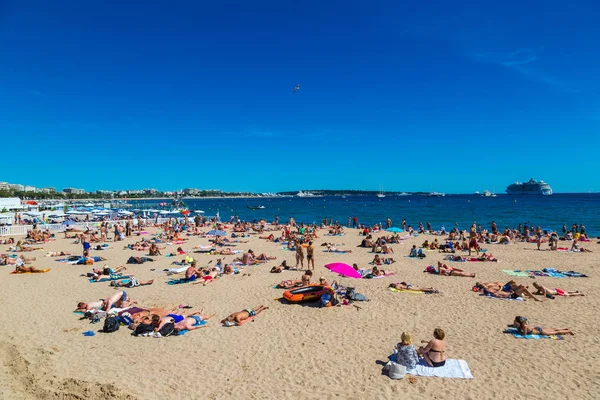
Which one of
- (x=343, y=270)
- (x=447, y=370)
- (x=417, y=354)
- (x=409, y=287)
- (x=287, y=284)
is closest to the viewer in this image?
(x=447, y=370)

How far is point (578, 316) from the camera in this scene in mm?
8852

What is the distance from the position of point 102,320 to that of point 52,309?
2012 mm

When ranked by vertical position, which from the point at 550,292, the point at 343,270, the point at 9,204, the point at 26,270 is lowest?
the point at 26,270

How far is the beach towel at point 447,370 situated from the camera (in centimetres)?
607

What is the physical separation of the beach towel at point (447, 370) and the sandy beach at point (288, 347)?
0.42 ft

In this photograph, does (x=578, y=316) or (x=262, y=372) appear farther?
(x=578, y=316)

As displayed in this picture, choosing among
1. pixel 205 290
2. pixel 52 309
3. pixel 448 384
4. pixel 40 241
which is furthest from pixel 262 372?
pixel 40 241

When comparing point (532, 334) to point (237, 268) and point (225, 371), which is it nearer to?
point (225, 371)

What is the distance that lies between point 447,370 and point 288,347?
9.79ft

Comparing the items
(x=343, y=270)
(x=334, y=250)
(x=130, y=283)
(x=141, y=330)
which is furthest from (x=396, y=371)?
(x=334, y=250)

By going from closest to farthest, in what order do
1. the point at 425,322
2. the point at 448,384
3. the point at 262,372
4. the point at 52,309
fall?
the point at 448,384 < the point at 262,372 < the point at 425,322 < the point at 52,309

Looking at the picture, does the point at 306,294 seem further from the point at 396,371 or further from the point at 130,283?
the point at 130,283

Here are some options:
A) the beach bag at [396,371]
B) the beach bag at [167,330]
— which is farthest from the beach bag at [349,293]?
the beach bag at [167,330]

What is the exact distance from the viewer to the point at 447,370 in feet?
20.5
